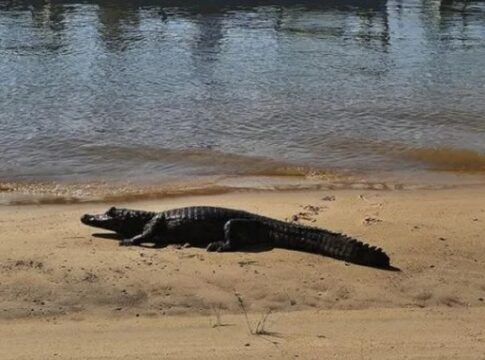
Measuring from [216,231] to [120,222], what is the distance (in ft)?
3.23

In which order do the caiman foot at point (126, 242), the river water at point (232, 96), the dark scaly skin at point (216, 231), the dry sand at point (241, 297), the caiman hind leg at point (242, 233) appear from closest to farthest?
the dry sand at point (241, 297), the dark scaly skin at point (216, 231), the caiman hind leg at point (242, 233), the caiman foot at point (126, 242), the river water at point (232, 96)

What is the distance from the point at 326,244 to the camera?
7074 mm

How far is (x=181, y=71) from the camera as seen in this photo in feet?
60.3

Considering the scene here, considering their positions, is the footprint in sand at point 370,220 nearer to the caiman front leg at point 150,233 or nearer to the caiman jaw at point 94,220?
the caiman front leg at point 150,233

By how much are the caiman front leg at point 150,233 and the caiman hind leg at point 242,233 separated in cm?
59

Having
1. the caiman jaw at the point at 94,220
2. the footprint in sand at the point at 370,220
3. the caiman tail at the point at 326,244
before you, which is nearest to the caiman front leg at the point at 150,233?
the caiman jaw at the point at 94,220

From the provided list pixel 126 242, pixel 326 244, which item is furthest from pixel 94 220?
pixel 326 244

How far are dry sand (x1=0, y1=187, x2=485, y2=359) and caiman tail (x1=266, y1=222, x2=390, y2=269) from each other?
3.9 inches

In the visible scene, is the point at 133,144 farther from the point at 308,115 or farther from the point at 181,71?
the point at 181,71

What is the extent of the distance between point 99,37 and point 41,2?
810 cm

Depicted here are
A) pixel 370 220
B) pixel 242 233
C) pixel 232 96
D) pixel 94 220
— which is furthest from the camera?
pixel 232 96

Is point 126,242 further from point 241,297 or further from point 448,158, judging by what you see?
point 448,158

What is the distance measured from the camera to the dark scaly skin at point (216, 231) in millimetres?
7168

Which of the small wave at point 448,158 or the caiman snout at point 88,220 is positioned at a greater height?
the caiman snout at point 88,220
